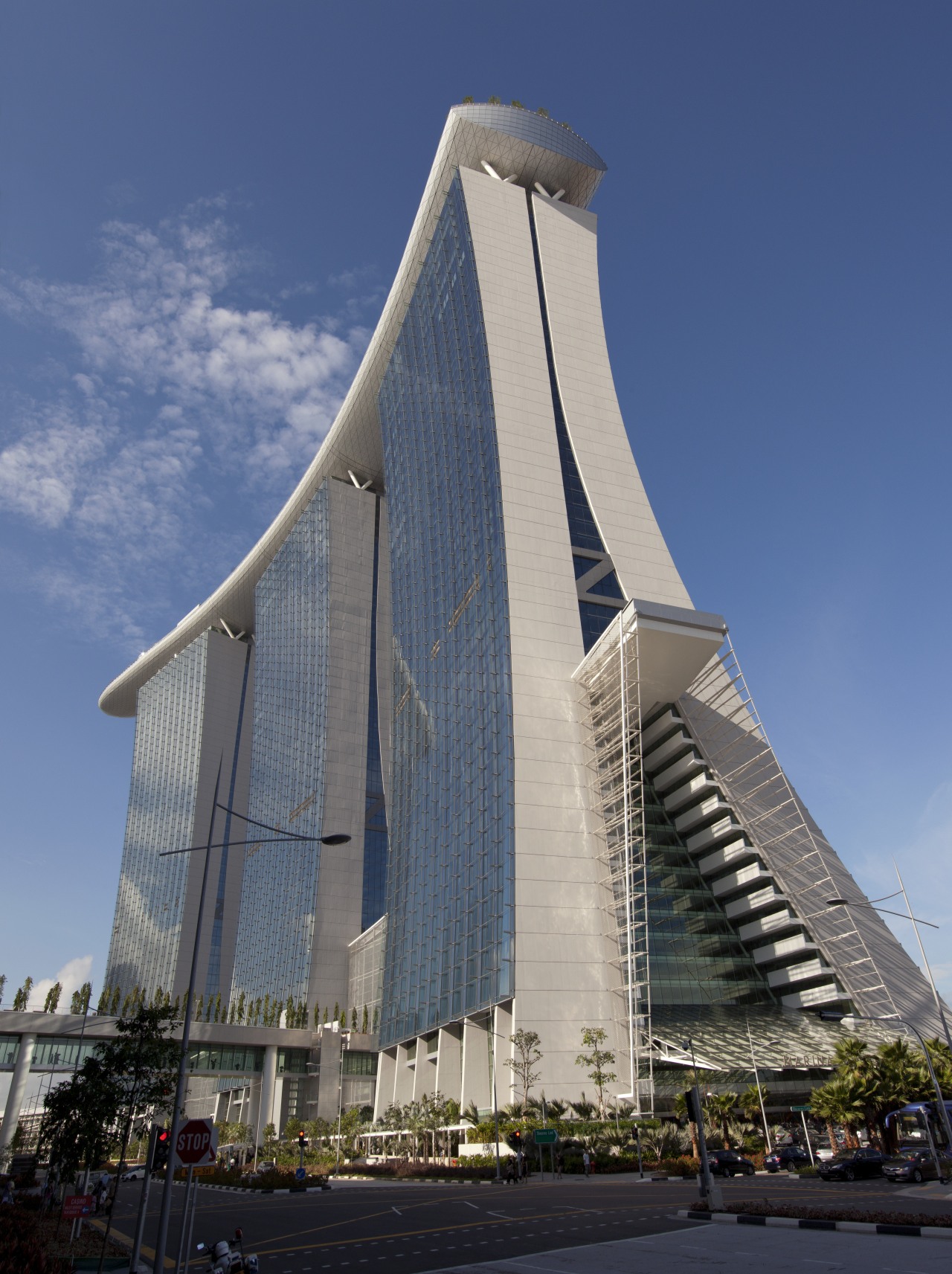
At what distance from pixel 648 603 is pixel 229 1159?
61.3 meters

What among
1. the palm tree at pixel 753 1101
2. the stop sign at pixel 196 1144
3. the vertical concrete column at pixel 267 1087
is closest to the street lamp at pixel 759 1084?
the palm tree at pixel 753 1101

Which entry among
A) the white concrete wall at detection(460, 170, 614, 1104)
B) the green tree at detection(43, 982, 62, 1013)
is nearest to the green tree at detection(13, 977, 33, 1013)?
the green tree at detection(43, 982, 62, 1013)

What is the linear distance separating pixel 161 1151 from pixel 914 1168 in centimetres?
2828

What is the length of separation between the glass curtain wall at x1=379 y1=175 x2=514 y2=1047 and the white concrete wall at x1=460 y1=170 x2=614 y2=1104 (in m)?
1.13

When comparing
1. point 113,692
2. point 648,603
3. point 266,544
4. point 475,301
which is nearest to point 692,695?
point 648,603

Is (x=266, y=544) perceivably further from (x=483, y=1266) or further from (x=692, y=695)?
(x=483, y=1266)

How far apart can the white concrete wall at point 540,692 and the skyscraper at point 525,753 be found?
0.61 feet

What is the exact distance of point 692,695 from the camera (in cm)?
6675

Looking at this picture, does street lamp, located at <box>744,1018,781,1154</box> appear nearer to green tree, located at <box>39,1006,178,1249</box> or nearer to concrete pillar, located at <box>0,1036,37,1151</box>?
green tree, located at <box>39,1006,178,1249</box>

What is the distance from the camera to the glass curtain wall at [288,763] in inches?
3856

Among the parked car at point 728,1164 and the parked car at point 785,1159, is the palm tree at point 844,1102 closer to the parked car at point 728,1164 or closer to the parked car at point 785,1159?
the parked car at point 785,1159

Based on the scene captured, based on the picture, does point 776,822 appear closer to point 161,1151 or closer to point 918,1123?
point 918,1123

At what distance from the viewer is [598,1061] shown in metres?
48.4

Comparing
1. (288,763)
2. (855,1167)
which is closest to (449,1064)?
(855,1167)
